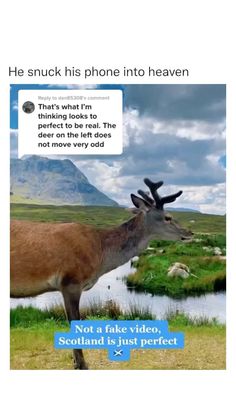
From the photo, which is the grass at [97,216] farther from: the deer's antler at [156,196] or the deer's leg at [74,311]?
the deer's leg at [74,311]

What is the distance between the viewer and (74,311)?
8.86 m

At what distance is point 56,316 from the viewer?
891 cm

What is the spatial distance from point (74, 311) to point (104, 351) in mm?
571

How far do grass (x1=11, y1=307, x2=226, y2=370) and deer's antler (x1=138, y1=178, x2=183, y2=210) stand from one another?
4.27 feet

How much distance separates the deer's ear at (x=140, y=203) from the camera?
29.9 feet

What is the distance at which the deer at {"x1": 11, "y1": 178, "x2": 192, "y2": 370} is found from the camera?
29.2ft

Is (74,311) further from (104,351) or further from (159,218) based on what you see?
(159,218)

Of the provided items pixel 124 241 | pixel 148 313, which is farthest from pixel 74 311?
pixel 124 241

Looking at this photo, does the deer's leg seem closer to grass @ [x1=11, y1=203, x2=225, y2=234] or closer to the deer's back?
the deer's back

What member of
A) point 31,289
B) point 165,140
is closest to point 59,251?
point 31,289
